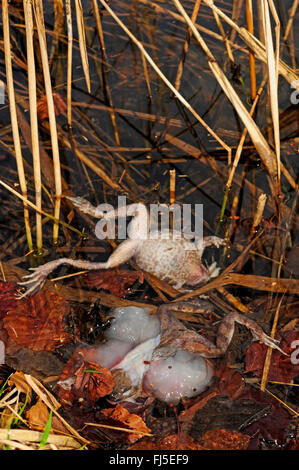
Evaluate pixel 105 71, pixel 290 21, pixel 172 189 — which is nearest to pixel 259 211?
pixel 172 189

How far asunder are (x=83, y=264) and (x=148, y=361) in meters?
1.04

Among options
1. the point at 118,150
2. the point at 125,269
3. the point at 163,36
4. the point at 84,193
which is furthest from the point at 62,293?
the point at 163,36

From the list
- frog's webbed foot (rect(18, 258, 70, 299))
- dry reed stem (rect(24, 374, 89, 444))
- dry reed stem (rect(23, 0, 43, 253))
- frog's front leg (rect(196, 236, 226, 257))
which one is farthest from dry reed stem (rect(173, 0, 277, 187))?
dry reed stem (rect(24, 374, 89, 444))

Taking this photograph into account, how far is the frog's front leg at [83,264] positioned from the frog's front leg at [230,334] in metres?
1.01

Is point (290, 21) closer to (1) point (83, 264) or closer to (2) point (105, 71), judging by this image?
(2) point (105, 71)

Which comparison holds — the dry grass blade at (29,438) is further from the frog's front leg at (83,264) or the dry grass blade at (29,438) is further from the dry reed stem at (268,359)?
the dry reed stem at (268,359)

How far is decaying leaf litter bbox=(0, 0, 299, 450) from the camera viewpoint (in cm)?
315

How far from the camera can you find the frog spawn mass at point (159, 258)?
3.92 metres

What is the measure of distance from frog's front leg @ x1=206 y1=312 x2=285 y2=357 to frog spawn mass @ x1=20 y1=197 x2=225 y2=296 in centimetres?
47

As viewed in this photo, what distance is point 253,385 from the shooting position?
10.9ft

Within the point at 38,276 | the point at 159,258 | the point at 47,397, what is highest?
the point at 159,258

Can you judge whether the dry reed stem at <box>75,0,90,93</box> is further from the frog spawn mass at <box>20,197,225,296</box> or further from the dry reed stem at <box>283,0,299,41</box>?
the dry reed stem at <box>283,0,299,41</box>

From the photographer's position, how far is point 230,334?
354cm

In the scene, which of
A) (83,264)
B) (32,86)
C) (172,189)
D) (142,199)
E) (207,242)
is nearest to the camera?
(32,86)
